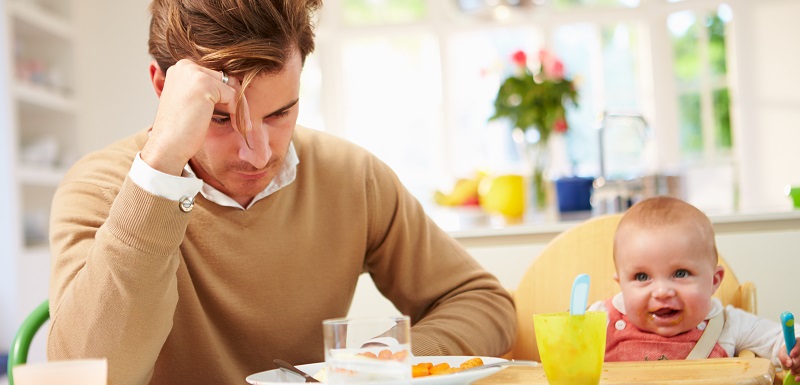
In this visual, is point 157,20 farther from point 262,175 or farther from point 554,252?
point 554,252

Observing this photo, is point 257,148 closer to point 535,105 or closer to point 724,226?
point 724,226

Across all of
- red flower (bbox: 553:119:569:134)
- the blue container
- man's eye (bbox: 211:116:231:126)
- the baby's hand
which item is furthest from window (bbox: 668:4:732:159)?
man's eye (bbox: 211:116:231:126)

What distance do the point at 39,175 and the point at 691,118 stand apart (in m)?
4.53

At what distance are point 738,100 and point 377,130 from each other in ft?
8.83

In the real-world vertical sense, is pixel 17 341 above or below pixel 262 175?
below

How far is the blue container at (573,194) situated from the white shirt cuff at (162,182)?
2.06m

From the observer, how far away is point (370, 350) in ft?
2.72

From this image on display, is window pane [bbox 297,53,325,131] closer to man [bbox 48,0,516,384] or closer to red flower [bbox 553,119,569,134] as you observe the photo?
red flower [bbox 553,119,569,134]

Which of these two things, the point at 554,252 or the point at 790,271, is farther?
the point at 790,271

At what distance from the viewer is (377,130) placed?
6.96 metres

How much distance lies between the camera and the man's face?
1195mm

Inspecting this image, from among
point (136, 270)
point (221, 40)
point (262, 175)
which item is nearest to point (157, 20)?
point (221, 40)

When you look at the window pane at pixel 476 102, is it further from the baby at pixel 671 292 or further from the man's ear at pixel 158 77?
the man's ear at pixel 158 77

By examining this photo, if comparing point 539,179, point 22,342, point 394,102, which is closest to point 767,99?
point 394,102
